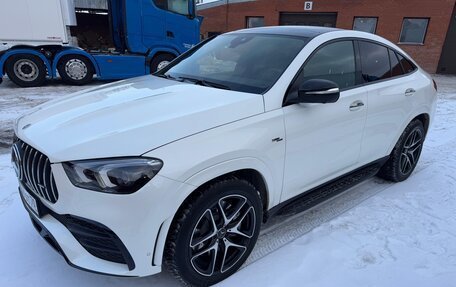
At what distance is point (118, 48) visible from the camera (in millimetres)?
10945

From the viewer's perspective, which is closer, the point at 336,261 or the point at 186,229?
the point at 186,229

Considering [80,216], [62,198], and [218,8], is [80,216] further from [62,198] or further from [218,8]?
[218,8]

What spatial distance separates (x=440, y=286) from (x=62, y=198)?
8.69 ft

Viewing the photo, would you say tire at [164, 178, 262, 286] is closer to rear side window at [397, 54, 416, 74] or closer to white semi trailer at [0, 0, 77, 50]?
rear side window at [397, 54, 416, 74]

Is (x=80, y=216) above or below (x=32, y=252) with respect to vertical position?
above

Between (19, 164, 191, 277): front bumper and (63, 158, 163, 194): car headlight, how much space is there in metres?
0.03

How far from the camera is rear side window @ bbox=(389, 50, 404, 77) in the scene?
3680mm

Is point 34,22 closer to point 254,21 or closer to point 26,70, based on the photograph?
point 26,70

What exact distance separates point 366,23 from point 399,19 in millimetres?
1797

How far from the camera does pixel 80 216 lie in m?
1.88

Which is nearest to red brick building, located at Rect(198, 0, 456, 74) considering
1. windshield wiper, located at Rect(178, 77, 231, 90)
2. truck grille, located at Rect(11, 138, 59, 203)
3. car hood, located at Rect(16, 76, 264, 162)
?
windshield wiper, located at Rect(178, 77, 231, 90)

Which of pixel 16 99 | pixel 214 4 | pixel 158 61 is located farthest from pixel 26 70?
pixel 214 4

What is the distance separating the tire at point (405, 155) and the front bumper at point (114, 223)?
2946 mm

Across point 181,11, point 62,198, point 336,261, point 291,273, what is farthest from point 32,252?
point 181,11
